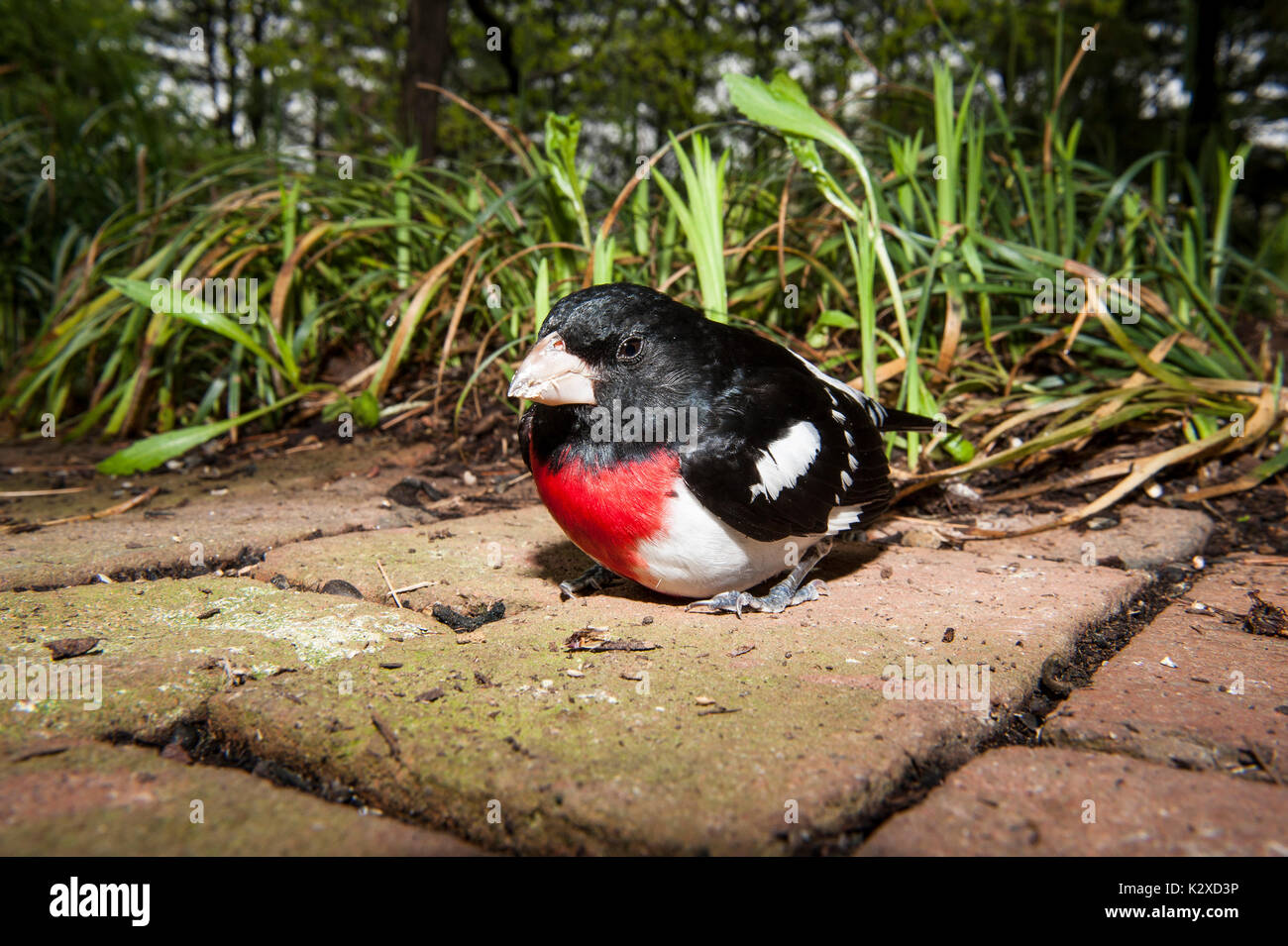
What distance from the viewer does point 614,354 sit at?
183 cm

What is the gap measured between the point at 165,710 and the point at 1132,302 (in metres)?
3.23

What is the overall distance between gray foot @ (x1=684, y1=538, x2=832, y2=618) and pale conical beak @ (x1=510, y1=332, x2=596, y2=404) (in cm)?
54

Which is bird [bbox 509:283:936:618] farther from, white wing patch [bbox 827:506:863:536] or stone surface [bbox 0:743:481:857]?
stone surface [bbox 0:743:481:857]

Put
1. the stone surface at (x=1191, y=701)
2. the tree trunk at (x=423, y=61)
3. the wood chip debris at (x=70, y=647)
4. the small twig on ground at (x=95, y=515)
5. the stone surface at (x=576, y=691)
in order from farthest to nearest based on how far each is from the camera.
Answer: the tree trunk at (x=423, y=61)
the small twig on ground at (x=95, y=515)
the wood chip debris at (x=70, y=647)
the stone surface at (x=1191, y=701)
the stone surface at (x=576, y=691)

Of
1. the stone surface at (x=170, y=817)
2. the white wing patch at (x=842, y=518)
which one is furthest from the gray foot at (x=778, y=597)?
the stone surface at (x=170, y=817)

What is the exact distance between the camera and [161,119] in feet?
19.1

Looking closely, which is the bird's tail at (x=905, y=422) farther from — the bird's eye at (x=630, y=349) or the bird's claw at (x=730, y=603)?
the bird's eye at (x=630, y=349)

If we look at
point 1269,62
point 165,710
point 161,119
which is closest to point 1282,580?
point 165,710

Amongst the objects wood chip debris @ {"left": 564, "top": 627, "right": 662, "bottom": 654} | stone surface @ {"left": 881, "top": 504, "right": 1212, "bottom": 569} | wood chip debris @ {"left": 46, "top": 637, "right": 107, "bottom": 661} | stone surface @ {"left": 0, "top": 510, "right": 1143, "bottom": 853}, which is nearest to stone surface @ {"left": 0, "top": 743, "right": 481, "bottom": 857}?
stone surface @ {"left": 0, "top": 510, "right": 1143, "bottom": 853}

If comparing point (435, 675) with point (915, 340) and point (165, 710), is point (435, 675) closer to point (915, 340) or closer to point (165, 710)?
point (165, 710)

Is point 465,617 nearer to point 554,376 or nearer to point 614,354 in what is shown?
point 554,376

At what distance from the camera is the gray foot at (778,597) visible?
190 centimetres

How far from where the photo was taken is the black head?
179cm

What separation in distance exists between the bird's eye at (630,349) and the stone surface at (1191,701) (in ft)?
3.47
